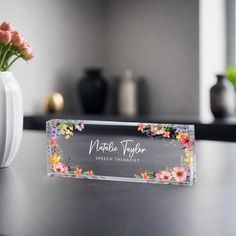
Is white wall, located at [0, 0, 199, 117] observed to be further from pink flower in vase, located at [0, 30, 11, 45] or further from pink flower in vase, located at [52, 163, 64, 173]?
pink flower in vase, located at [52, 163, 64, 173]

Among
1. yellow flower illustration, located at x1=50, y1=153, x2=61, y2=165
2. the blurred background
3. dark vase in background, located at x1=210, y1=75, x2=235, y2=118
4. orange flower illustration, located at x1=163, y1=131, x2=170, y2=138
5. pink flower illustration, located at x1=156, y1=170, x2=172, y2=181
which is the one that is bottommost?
pink flower illustration, located at x1=156, y1=170, x2=172, y2=181

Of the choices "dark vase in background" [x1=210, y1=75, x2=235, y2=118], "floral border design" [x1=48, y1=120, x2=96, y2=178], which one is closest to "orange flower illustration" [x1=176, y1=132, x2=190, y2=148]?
"floral border design" [x1=48, y1=120, x2=96, y2=178]

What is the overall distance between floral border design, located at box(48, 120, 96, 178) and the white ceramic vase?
18cm

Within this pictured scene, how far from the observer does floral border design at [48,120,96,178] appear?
3.82 feet

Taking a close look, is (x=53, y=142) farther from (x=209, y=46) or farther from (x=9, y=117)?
(x=209, y=46)

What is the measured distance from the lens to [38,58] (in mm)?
3363

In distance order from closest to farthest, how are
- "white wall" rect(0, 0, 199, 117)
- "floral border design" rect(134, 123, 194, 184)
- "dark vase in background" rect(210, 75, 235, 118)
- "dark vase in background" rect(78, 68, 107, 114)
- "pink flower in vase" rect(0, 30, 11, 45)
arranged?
"floral border design" rect(134, 123, 194, 184), "pink flower in vase" rect(0, 30, 11, 45), "dark vase in background" rect(210, 75, 235, 118), "white wall" rect(0, 0, 199, 117), "dark vase in background" rect(78, 68, 107, 114)

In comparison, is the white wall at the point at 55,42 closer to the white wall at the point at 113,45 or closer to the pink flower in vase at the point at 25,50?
the white wall at the point at 113,45

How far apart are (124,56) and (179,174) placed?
2763mm

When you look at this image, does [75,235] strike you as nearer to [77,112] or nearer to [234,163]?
[234,163]

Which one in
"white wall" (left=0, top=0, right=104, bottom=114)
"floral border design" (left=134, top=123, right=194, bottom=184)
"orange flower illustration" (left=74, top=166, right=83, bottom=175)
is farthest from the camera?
"white wall" (left=0, top=0, right=104, bottom=114)

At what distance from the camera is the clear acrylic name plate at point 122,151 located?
1.05m

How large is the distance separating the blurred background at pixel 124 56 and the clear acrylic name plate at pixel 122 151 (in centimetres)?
202

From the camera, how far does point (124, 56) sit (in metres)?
3.76
